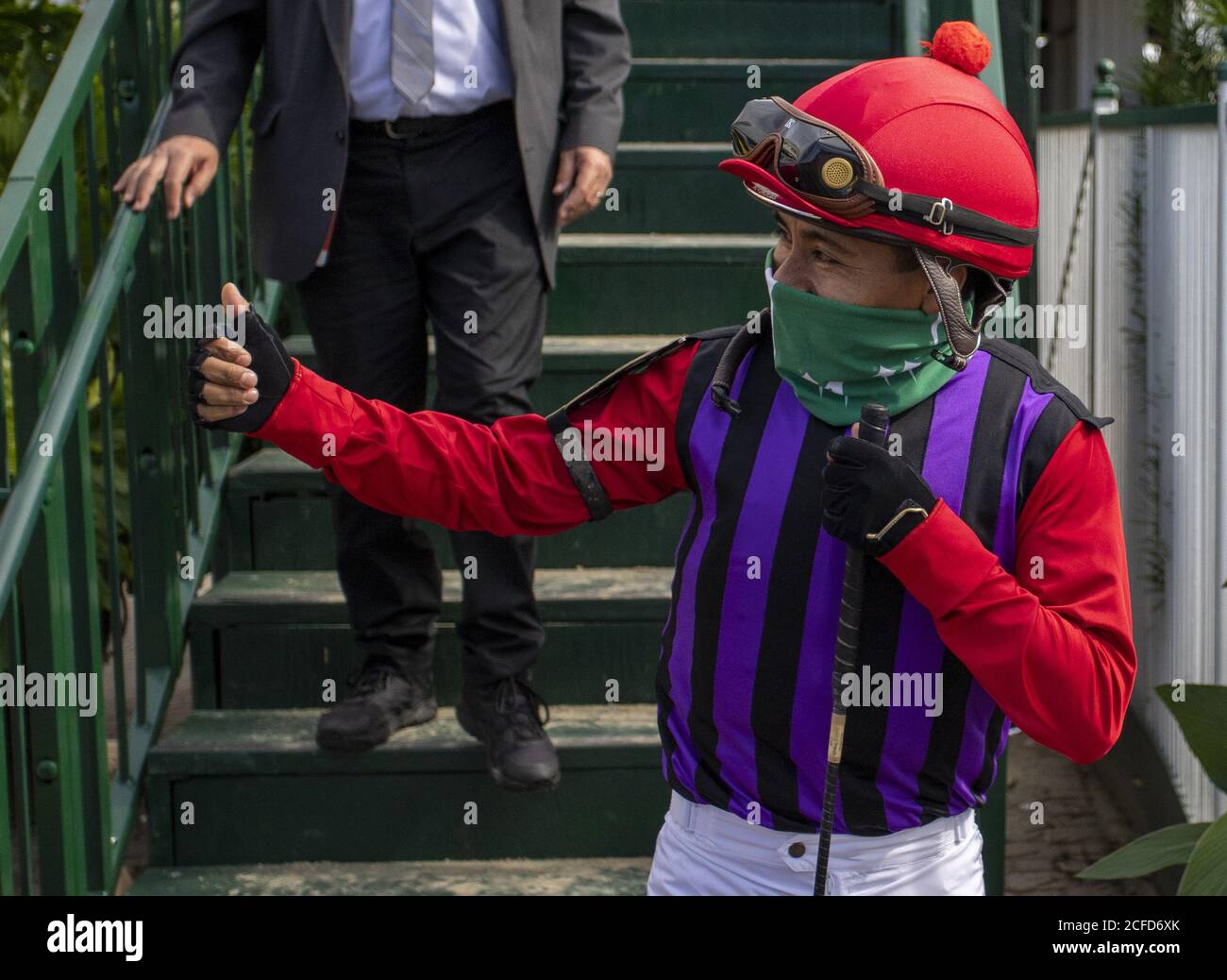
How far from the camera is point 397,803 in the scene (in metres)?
3.39

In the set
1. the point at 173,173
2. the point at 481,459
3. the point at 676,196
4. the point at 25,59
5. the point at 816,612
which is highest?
the point at 25,59

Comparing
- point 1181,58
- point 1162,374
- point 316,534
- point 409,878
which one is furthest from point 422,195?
point 1181,58

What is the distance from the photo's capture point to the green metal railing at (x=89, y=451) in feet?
9.15

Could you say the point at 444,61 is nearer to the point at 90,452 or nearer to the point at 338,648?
the point at 90,452

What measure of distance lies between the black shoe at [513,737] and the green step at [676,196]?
1768 millimetres

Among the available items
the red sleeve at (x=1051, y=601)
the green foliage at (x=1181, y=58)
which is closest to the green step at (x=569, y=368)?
the red sleeve at (x=1051, y=601)

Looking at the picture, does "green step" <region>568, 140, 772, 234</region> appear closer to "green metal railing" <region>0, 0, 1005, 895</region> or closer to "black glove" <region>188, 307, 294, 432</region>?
"green metal railing" <region>0, 0, 1005, 895</region>

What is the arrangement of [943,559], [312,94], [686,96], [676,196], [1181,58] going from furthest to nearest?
[1181,58] → [686,96] → [676,196] → [312,94] → [943,559]

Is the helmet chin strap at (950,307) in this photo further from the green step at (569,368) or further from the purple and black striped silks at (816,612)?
the green step at (569,368)

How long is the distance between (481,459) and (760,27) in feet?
11.8

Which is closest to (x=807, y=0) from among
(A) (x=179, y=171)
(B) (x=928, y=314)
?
(A) (x=179, y=171)

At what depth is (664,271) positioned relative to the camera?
14.1 ft

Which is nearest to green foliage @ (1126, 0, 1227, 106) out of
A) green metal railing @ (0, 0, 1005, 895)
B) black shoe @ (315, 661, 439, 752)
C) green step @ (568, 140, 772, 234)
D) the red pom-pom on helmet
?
green step @ (568, 140, 772, 234)
